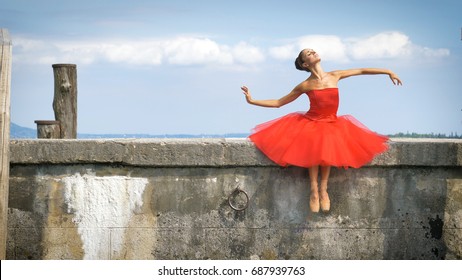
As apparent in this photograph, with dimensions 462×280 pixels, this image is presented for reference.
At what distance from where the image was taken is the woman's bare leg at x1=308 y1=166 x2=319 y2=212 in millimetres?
6832

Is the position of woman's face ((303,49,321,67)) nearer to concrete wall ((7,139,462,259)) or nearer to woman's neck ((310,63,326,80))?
woman's neck ((310,63,326,80))

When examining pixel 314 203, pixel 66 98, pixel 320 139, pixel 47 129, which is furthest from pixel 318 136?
pixel 66 98

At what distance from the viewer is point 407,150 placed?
6988mm

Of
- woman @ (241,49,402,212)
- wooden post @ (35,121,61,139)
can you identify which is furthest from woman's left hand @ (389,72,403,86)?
wooden post @ (35,121,61,139)

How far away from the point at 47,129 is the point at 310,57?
4.28 m

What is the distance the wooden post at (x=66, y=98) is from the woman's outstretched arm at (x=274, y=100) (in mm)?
4061

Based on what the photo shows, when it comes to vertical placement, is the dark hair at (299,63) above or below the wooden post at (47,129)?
above

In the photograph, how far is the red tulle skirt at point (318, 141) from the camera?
673cm

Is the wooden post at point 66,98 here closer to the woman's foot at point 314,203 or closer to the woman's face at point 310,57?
the woman's face at point 310,57

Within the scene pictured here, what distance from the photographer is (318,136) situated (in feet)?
22.1

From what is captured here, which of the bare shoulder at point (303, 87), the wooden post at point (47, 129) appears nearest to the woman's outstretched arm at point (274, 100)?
the bare shoulder at point (303, 87)

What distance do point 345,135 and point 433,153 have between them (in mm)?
768

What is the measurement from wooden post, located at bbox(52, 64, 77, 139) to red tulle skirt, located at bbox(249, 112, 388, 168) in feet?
13.6
